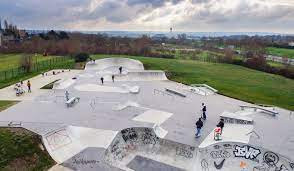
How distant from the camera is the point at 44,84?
31.6m

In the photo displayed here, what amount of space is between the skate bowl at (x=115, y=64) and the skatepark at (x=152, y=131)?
1797cm

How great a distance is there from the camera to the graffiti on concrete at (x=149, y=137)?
16.5 m

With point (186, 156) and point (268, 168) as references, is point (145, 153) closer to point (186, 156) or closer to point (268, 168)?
point (186, 156)

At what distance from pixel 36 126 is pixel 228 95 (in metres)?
18.7

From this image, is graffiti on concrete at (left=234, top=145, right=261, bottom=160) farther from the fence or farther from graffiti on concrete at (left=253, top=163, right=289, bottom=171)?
the fence

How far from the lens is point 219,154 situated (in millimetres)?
14789

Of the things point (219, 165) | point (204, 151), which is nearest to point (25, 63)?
point (204, 151)

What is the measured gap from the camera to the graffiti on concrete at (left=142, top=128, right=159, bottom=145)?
1653 centimetres

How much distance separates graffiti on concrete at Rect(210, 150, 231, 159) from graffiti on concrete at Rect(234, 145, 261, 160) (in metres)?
0.46

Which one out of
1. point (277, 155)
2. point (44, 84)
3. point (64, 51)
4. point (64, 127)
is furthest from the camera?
point (64, 51)

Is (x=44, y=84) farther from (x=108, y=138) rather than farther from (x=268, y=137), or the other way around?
(x=268, y=137)

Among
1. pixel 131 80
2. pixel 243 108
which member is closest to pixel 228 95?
pixel 243 108

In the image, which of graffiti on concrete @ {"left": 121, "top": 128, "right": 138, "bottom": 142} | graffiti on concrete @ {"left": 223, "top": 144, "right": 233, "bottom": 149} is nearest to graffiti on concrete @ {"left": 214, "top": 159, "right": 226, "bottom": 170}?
graffiti on concrete @ {"left": 223, "top": 144, "right": 233, "bottom": 149}

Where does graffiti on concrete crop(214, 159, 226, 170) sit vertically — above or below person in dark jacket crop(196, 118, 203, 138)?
below
